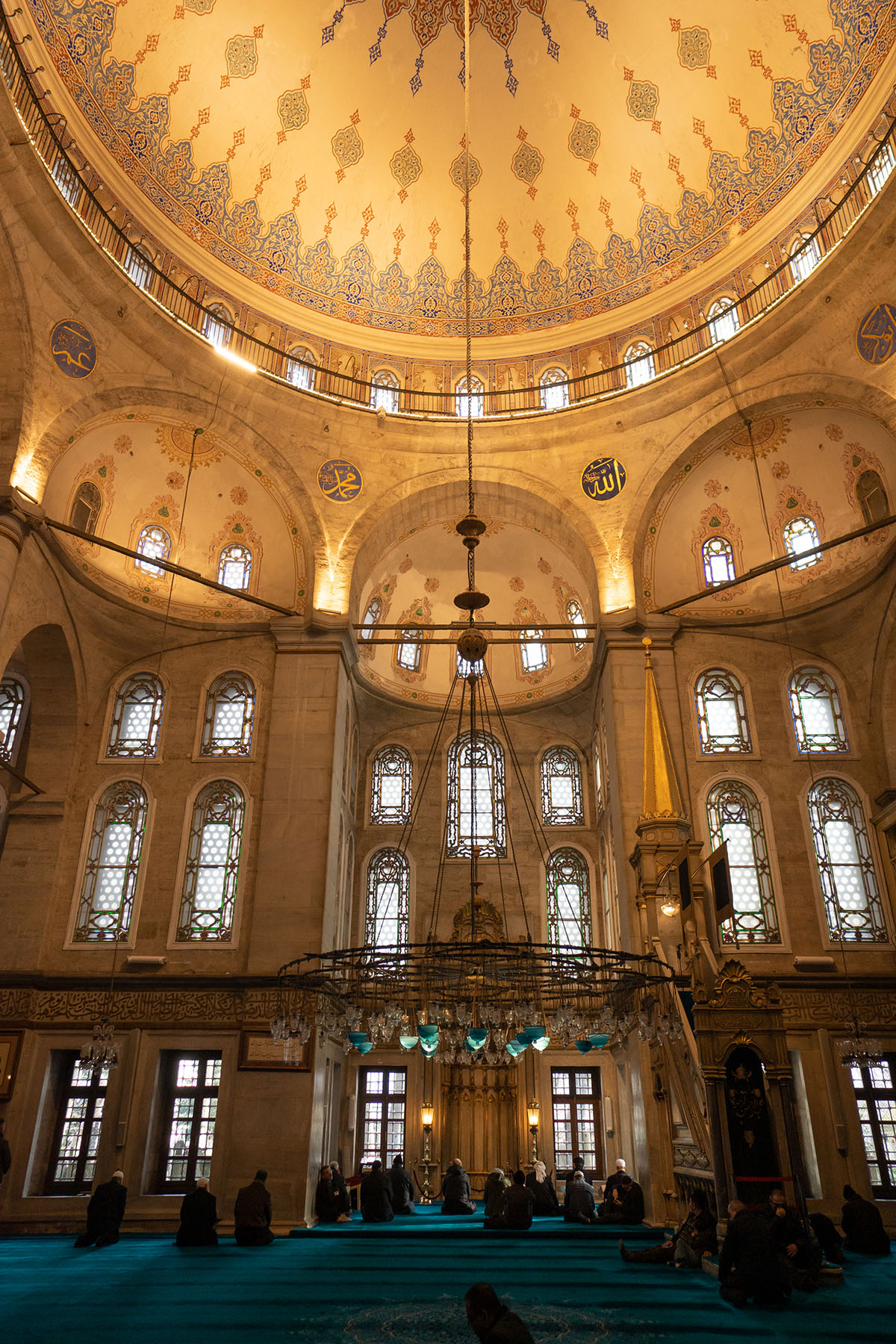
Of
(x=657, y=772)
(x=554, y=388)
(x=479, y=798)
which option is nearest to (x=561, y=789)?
(x=479, y=798)

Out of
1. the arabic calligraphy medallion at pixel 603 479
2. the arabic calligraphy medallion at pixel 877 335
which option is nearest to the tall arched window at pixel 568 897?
the arabic calligraphy medallion at pixel 603 479

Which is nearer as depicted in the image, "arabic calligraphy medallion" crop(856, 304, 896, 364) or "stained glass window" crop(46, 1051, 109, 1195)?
"stained glass window" crop(46, 1051, 109, 1195)

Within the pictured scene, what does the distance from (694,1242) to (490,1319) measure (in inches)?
174

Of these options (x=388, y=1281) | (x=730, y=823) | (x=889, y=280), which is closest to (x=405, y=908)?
(x=730, y=823)

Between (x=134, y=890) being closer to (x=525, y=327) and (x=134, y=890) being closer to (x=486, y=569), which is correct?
(x=486, y=569)

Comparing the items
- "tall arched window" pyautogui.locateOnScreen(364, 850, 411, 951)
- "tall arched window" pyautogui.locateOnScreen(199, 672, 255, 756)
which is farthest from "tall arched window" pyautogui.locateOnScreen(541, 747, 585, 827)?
"tall arched window" pyautogui.locateOnScreen(199, 672, 255, 756)

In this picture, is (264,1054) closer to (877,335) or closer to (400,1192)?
(400,1192)

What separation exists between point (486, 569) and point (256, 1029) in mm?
10195

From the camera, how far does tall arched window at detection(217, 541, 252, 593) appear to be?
15.4 m

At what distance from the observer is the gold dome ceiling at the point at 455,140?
13.8m

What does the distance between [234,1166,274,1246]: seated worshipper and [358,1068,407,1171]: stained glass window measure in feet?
20.3

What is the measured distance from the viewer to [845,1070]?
1215 centimetres

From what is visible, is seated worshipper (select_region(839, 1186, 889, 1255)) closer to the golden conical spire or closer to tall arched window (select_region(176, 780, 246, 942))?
the golden conical spire

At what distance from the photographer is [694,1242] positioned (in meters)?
7.47
